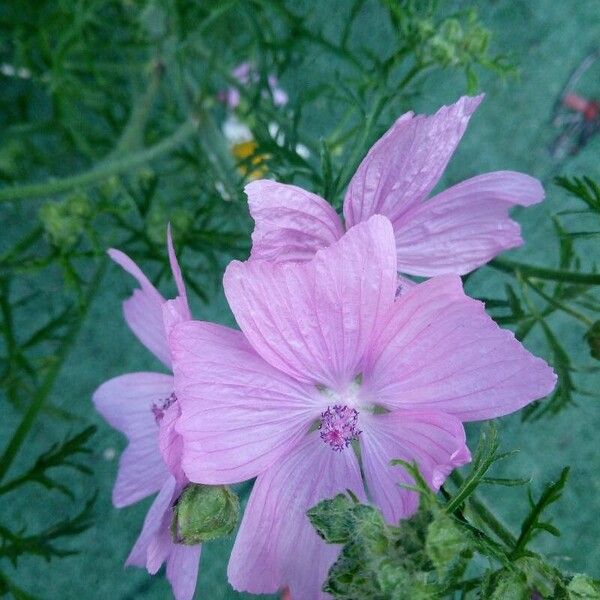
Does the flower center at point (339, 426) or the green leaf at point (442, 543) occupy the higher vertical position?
the flower center at point (339, 426)

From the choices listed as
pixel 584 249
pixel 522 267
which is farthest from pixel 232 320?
pixel 522 267

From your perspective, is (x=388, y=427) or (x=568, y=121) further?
(x=568, y=121)

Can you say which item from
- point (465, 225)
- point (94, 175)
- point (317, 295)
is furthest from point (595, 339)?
point (94, 175)

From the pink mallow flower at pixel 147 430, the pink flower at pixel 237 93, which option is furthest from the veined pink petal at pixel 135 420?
the pink flower at pixel 237 93

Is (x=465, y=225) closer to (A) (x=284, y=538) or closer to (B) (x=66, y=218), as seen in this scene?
(A) (x=284, y=538)

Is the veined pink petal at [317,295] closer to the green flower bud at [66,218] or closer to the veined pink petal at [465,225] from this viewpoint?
the veined pink petal at [465,225]

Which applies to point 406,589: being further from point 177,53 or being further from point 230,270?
point 177,53
